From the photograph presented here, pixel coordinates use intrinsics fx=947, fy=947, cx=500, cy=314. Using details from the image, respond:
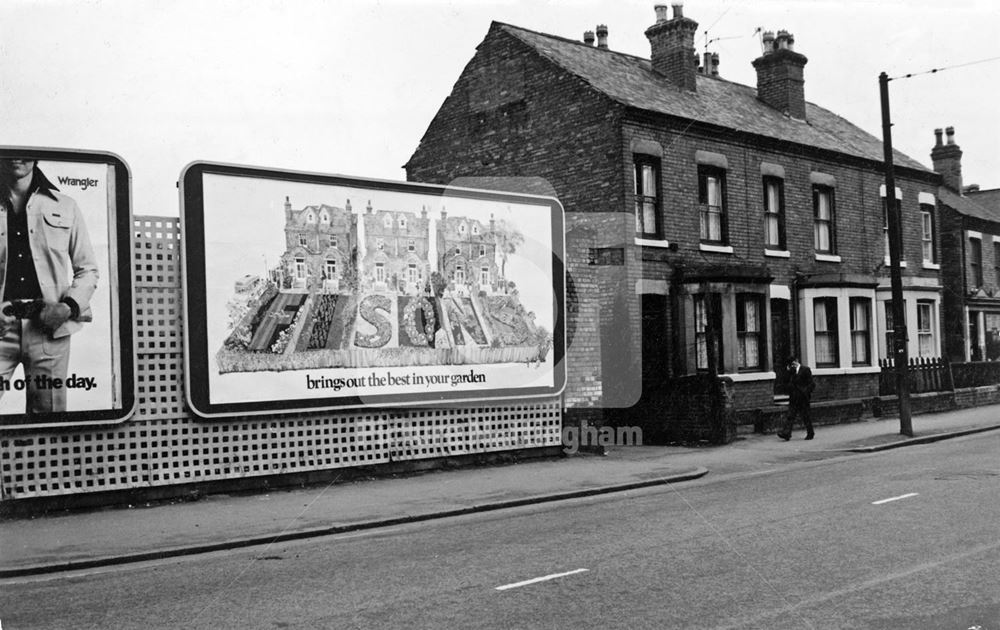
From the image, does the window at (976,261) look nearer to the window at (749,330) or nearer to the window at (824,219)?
the window at (824,219)

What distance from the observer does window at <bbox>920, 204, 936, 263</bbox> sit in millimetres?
31172

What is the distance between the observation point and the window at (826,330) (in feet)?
86.3

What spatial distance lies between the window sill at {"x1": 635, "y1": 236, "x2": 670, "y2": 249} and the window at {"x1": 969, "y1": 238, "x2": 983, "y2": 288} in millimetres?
18832

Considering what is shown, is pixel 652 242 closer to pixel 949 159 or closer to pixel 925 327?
pixel 925 327

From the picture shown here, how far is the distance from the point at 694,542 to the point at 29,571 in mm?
6700

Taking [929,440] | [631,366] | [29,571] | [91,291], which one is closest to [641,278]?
[631,366]

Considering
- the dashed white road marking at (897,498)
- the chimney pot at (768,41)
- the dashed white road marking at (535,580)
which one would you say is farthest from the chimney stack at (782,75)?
the dashed white road marking at (535,580)

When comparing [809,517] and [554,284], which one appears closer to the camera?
[809,517]

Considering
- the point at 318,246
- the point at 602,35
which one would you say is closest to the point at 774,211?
the point at 602,35

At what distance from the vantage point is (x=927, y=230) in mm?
31469

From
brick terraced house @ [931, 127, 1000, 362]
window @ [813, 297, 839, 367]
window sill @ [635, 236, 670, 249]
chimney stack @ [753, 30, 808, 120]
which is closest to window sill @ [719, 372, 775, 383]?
window @ [813, 297, 839, 367]

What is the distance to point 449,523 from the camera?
1199 cm

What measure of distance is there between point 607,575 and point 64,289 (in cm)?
865

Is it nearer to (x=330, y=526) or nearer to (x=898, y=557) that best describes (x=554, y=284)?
(x=330, y=526)
